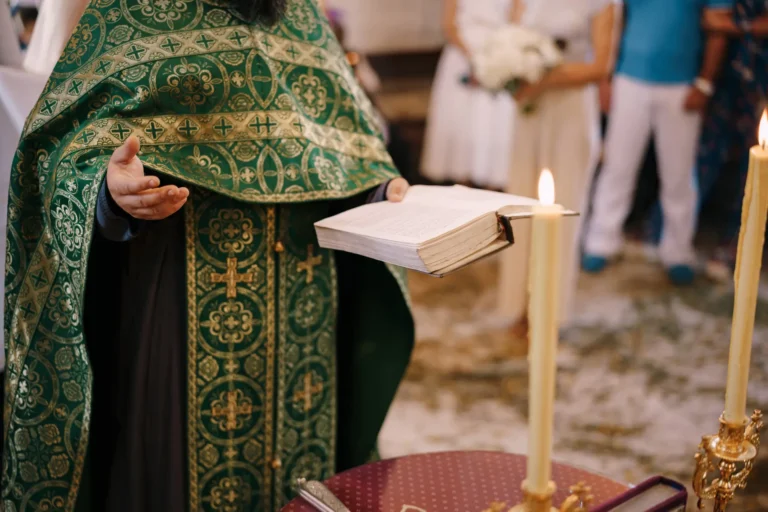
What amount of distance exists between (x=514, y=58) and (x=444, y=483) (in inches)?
90.8

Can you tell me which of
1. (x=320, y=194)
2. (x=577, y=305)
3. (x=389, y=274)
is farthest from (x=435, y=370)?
(x=320, y=194)

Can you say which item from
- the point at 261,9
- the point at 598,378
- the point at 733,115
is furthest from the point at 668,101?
the point at 261,9

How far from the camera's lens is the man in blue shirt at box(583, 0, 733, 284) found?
4.32m

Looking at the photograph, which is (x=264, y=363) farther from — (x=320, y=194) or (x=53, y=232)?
(x=53, y=232)

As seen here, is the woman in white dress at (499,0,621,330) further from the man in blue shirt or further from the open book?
the open book

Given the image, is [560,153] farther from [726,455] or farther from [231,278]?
[726,455]

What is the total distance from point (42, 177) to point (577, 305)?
323cm

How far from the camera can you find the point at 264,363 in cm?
163

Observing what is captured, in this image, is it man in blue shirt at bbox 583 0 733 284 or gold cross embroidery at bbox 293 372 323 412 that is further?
man in blue shirt at bbox 583 0 733 284

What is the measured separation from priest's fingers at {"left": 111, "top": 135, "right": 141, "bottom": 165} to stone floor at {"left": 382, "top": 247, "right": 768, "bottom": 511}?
184 centimetres

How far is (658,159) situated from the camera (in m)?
4.57

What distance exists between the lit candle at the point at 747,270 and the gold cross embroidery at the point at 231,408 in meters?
0.96

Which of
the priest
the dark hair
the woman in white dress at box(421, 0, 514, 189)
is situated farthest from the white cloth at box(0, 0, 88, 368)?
the woman in white dress at box(421, 0, 514, 189)

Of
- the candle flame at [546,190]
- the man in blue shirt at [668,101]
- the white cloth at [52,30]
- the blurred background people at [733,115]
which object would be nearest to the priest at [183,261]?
the white cloth at [52,30]
